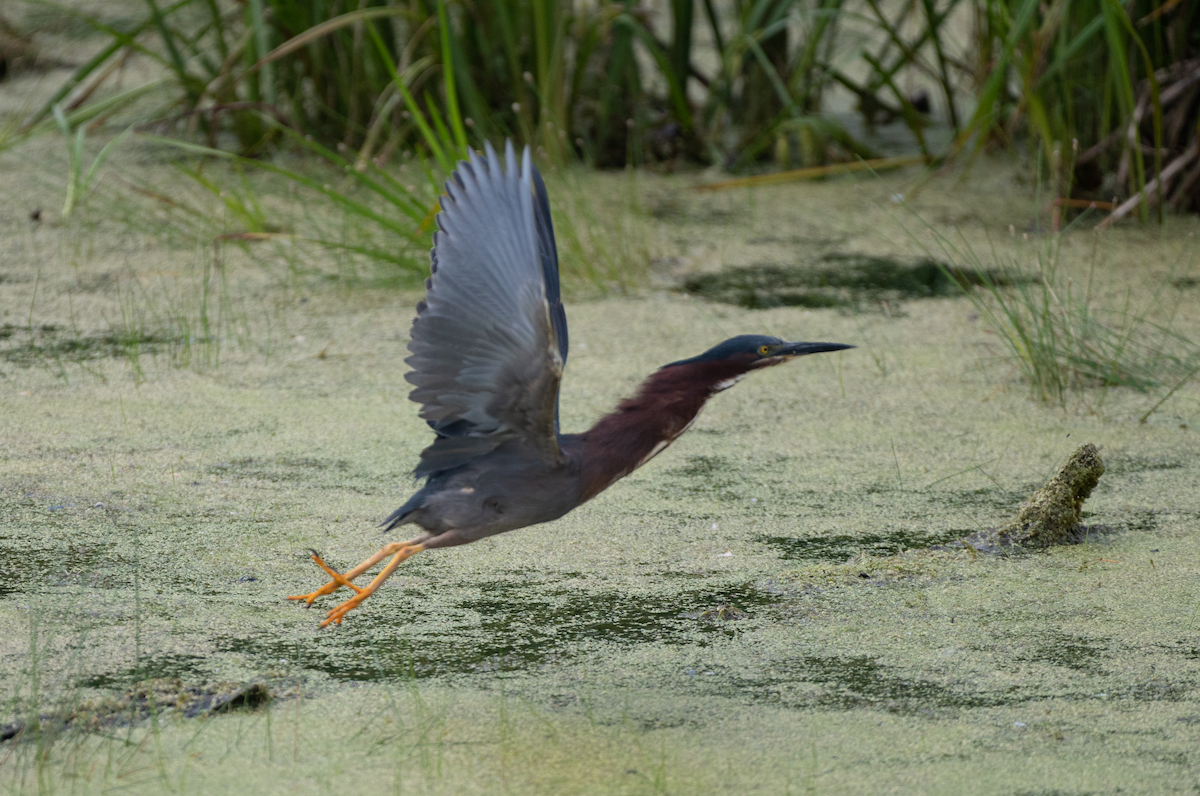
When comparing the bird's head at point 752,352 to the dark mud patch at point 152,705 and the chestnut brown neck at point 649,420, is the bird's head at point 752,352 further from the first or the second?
the dark mud patch at point 152,705

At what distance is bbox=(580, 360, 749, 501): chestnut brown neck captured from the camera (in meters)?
1.74

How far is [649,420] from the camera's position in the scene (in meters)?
1.75

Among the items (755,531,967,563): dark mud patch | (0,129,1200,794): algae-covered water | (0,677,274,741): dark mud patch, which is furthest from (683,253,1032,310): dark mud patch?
(0,677,274,741): dark mud patch

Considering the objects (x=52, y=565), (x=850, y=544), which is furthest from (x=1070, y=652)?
(x=52, y=565)

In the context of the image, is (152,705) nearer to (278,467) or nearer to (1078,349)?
(278,467)

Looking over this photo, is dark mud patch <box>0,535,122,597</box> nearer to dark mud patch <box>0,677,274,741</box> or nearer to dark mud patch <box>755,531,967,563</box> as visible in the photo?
dark mud patch <box>0,677,274,741</box>

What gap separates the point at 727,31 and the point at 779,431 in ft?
11.8

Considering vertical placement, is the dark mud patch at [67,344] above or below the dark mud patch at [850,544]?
above

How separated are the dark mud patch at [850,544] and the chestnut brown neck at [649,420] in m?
0.46

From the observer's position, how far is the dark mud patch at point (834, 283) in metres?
3.43

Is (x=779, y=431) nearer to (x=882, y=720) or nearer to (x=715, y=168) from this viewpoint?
(x=882, y=720)

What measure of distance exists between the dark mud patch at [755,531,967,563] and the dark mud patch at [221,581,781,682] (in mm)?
168

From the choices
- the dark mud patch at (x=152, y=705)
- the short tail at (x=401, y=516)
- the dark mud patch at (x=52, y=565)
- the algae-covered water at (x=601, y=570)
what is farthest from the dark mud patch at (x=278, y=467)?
the dark mud patch at (x=152, y=705)

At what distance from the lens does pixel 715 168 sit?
14.9 feet
